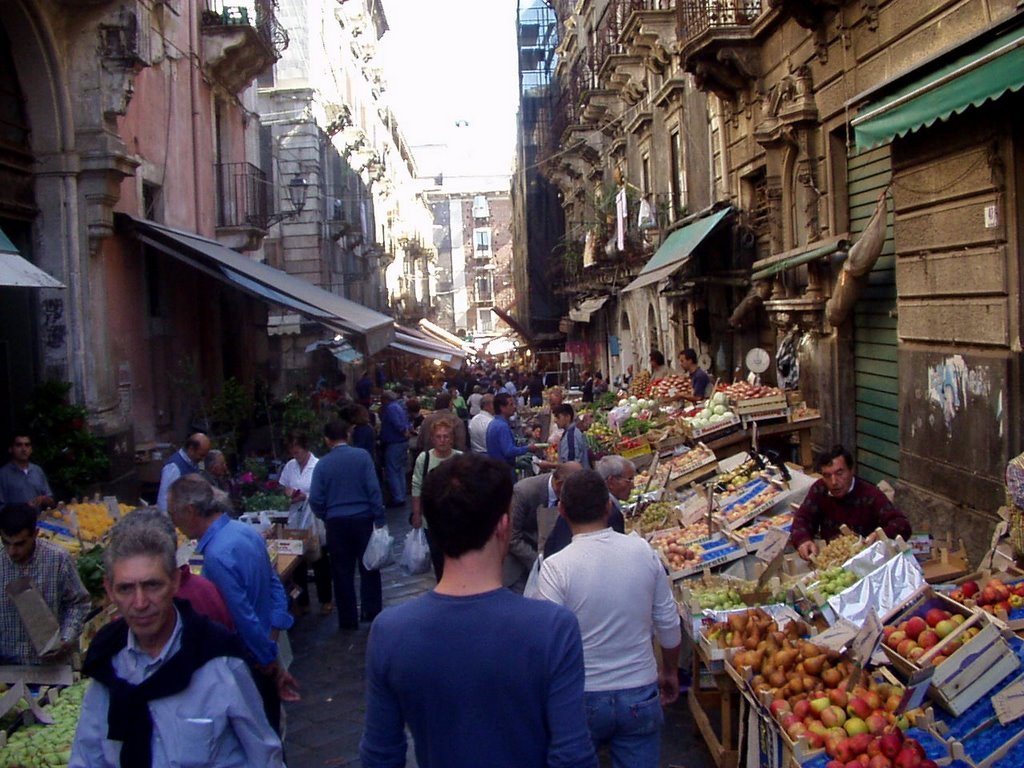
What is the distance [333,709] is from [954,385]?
5.42 meters

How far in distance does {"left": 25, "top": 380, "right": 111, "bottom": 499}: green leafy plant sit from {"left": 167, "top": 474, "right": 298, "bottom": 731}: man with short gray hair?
18.8ft

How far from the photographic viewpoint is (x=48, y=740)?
4.81m

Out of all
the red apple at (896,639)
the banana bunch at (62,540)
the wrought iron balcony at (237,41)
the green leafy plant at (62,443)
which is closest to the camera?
the red apple at (896,639)

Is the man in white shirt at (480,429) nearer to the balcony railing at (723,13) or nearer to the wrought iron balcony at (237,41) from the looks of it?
the balcony railing at (723,13)

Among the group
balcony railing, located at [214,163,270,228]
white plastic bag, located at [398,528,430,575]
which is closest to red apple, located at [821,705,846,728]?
Answer: white plastic bag, located at [398,528,430,575]

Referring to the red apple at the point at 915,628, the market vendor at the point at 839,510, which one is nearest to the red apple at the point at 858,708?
the red apple at the point at 915,628

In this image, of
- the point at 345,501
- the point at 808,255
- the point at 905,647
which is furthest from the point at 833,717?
the point at 808,255

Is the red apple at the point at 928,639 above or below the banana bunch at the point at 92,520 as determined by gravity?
below

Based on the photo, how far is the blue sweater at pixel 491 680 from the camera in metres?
2.46

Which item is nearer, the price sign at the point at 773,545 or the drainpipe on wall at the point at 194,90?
the price sign at the point at 773,545

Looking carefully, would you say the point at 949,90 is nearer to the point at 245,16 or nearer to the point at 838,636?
the point at 838,636

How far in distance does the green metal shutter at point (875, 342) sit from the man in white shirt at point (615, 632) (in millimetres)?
6958

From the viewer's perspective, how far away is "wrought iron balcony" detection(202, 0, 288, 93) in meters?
17.3

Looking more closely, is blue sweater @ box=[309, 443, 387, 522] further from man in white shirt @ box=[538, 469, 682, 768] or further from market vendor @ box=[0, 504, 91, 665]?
man in white shirt @ box=[538, 469, 682, 768]
